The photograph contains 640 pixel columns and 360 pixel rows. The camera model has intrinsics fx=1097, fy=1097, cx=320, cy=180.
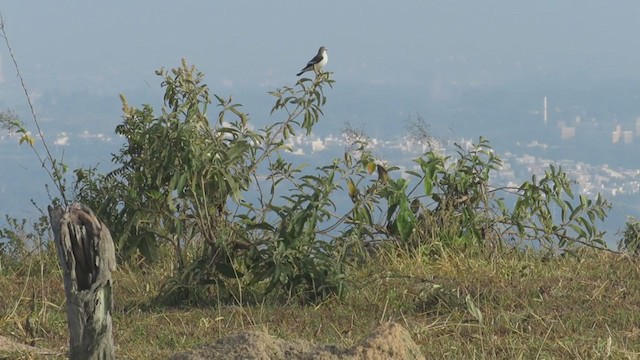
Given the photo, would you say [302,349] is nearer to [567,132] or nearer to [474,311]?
[474,311]

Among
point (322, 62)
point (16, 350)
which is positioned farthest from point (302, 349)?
point (322, 62)

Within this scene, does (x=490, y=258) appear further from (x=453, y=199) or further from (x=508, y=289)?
(x=508, y=289)

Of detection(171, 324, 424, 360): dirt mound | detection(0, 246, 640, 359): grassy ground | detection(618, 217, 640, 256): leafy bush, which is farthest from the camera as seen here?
detection(618, 217, 640, 256): leafy bush

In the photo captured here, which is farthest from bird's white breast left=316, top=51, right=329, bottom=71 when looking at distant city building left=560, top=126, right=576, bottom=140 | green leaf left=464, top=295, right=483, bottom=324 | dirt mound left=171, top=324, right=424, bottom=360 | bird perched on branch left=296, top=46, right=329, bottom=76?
distant city building left=560, top=126, right=576, bottom=140

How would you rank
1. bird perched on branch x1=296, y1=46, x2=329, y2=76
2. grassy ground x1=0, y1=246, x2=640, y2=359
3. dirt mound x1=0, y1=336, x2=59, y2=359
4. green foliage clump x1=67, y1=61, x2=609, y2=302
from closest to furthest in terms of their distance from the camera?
dirt mound x1=0, y1=336, x2=59, y2=359 < grassy ground x1=0, y1=246, x2=640, y2=359 < green foliage clump x1=67, y1=61, x2=609, y2=302 < bird perched on branch x1=296, y1=46, x2=329, y2=76

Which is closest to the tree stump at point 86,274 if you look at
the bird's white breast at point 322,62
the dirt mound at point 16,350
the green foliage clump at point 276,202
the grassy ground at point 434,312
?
the dirt mound at point 16,350

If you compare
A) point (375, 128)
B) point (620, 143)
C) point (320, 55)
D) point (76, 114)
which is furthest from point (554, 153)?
point (320, 55)

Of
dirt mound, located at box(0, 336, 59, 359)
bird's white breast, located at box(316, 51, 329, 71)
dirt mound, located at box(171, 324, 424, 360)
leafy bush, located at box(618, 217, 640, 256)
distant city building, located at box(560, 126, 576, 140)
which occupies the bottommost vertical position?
distant city building, located at box(560, 126, 576, 140)

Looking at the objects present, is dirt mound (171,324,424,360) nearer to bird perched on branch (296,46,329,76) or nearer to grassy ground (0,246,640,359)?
grassy ground (0,246,640,359)

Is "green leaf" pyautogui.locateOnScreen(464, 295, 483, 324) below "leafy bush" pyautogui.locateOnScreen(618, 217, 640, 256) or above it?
above

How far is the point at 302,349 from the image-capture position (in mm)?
3887

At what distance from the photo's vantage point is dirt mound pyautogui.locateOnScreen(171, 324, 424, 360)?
3.79m

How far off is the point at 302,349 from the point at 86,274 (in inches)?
32.1

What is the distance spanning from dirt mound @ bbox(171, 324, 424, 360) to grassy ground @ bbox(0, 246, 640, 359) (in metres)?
0.80
